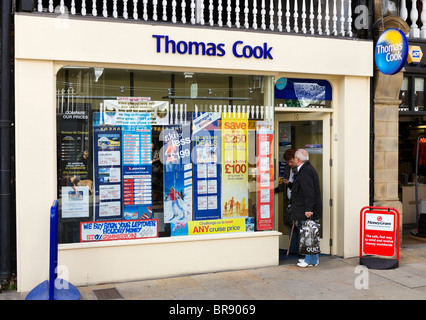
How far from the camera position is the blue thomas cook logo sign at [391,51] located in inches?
287

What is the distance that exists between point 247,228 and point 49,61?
396 centimetres

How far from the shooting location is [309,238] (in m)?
7.48

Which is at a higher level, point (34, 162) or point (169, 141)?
point (169, 141)

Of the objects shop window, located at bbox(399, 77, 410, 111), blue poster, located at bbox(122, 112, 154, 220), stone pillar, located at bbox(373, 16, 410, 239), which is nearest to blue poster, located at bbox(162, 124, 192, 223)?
blue poster, located at bbox(122, 112, 154, 220)

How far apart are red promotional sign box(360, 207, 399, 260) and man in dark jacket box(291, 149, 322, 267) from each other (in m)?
0.75

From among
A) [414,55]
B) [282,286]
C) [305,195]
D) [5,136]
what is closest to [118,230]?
[5,136]

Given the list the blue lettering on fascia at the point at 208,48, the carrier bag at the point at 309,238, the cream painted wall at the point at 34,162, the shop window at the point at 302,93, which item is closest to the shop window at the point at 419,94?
the shop window at the point at 302,93

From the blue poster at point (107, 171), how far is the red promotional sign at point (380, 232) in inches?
152

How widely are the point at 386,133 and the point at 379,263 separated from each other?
245 cm

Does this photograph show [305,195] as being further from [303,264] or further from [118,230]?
[118,230]

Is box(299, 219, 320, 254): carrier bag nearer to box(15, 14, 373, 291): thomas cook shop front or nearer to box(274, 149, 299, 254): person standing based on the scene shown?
box(15, 14, 373, 291): thomas cook shop front

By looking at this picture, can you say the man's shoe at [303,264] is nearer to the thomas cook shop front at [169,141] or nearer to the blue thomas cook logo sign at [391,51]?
the thomas cook shop front at [169,141]

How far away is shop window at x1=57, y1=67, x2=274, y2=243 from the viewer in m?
6.81

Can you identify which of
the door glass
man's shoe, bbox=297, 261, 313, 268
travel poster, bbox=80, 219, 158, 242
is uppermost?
the door glass
